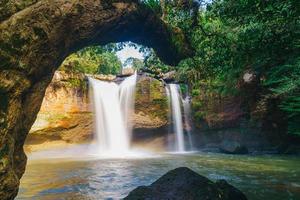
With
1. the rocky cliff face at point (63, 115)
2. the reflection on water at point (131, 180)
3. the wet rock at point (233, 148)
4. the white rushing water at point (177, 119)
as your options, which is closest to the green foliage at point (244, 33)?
the reflection on water at point (131, 180)

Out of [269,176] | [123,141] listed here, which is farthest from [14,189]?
[123,141]

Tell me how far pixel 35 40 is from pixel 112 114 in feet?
72.5

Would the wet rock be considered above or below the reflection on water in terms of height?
above

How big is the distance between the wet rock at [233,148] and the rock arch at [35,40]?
17.4 meters

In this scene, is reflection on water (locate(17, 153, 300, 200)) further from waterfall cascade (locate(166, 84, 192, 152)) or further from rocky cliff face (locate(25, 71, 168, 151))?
waterfall cascade (locate(166, 84, 192, 152))

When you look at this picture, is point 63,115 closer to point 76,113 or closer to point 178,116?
point 76,113

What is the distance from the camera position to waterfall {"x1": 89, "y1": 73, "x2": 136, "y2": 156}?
84.0 feet

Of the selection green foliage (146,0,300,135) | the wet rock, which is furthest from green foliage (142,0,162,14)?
the wet rock

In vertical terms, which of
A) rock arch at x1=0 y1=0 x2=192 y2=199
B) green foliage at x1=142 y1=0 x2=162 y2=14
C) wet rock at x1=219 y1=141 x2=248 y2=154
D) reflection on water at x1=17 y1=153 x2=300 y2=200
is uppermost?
green foliage at x1=142 y1=0 x2=162 y2=14

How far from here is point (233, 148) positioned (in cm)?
2242

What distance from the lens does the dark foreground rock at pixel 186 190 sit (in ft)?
21.0

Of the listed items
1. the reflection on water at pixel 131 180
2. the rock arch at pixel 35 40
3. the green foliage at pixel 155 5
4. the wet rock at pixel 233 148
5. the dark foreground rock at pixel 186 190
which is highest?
the green foliage at pixel 155 5

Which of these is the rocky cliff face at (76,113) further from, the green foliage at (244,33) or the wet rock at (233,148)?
the green foliage at (244,33)

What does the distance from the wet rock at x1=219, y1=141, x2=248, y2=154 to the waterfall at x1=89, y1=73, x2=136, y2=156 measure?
7.00 meters
